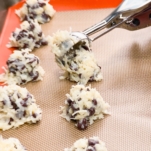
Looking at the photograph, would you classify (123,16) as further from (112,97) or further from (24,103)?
(24,103)

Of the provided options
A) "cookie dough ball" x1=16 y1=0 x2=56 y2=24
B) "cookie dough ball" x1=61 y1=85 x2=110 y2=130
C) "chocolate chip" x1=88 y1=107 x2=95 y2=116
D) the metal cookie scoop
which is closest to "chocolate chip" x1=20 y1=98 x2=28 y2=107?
"cookie dough ball" x1=61 y1=85 x2=110 y2=130

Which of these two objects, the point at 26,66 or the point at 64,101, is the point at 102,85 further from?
the point at 26,66

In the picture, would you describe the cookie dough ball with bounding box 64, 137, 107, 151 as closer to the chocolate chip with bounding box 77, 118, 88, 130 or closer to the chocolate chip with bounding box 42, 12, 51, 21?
the chocolate chip with bounding box 77, 118, 88, 130

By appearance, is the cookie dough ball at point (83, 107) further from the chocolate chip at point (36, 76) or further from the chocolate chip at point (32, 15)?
the chocolate chip at point (32, 15)

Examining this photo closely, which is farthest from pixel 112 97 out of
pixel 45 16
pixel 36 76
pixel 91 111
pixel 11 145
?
pixel 45 16

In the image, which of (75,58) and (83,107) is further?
(75,58)
